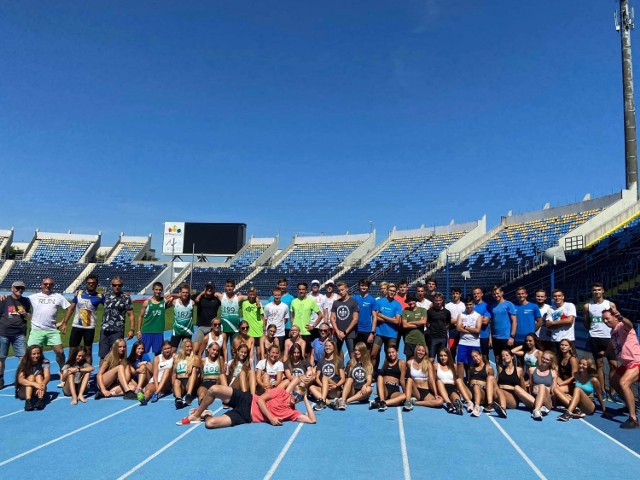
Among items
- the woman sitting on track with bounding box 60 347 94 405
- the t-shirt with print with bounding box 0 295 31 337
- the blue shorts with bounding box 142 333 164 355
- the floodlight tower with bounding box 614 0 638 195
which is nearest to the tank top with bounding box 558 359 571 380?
the blue shorts with bounding box 142 333 164 355

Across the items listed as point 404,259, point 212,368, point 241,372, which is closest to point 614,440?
point 241,372

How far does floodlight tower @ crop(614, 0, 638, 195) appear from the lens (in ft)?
103

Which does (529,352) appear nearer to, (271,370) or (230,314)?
(271,370)

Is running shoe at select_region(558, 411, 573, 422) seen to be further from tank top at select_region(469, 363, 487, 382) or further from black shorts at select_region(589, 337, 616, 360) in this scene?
black shorts at select_region(589, 337, 616, 360)

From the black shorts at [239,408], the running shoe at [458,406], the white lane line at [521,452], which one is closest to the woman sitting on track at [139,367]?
the black shorts at [239,408]

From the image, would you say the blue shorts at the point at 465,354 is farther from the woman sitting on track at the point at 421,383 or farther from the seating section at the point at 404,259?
the seating section at the point at 404,259

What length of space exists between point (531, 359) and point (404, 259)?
32.9 metres

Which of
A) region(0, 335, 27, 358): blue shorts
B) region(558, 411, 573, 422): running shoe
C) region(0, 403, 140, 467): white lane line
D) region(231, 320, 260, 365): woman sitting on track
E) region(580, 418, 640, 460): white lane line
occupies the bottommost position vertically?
region(0, 403, 140, 467): white lane line

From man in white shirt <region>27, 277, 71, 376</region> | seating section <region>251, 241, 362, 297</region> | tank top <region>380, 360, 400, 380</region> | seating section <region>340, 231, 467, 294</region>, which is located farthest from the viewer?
seating section <region>251, 241, 362, 297</region>

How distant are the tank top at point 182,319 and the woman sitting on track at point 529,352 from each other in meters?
5.59

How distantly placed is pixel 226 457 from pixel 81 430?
223 centimetres

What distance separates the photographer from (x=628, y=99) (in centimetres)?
3216

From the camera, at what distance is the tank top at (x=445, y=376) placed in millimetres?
6984

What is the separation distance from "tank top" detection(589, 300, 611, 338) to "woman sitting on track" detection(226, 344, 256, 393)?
546 centimetres
